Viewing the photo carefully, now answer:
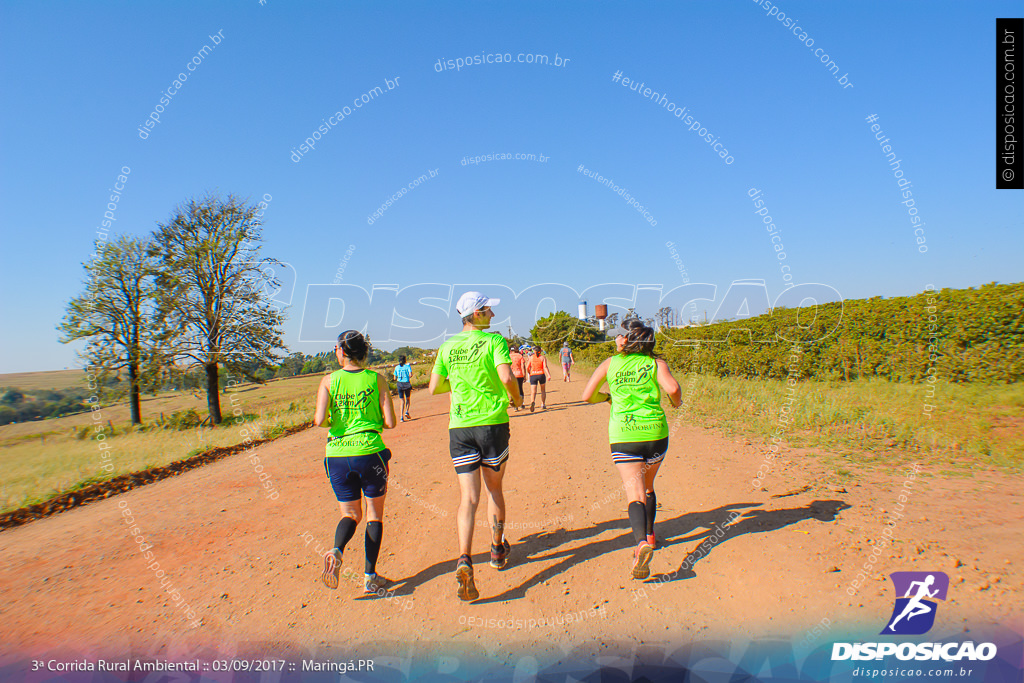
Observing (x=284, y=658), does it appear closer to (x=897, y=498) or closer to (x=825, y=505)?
(x=825, y=505)

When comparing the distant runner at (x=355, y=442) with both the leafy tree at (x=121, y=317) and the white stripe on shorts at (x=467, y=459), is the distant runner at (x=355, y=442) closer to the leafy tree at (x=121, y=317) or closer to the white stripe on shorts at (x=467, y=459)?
the white stripe on shorts at (x=467, y=459)

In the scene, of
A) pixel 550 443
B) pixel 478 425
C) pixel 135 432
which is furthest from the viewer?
pixel 135 432

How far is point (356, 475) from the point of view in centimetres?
366

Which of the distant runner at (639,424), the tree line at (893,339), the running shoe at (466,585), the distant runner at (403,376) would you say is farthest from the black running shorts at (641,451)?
the distant runner at (403,376)

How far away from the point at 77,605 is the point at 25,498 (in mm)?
7115

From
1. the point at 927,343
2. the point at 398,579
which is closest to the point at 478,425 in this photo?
the point at 398,579

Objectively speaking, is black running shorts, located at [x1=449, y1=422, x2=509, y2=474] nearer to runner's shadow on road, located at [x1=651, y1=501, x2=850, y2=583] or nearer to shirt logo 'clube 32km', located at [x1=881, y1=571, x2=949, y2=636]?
runner's shadow on road, located at [x1=651, y1=501, x2=850, y2=583]

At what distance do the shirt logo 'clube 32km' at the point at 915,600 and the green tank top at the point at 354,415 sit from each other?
3637 mm

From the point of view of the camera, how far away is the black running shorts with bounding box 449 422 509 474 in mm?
3670

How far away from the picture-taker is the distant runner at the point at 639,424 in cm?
373

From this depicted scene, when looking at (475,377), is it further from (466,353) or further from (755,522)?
(755,522)

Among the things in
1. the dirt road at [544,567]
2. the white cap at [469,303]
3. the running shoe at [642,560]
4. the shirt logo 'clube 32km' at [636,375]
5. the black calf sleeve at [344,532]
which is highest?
the white cap at [469,303]

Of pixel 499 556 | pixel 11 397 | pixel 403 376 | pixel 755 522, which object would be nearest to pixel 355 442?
pixel 499 556

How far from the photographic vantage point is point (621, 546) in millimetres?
4359
